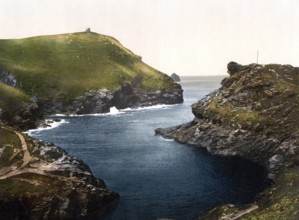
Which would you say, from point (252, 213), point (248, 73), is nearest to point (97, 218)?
point (252, 213)

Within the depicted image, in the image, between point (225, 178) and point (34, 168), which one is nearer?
point (34, 168)

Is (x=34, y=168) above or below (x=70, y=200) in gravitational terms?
above

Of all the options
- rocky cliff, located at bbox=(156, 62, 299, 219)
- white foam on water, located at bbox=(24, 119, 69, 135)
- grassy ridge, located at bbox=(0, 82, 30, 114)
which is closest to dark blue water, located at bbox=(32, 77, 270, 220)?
white foam on water, located at bbox=(24, 119, 69, 135)

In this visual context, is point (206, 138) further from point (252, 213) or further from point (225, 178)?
point (252, 213)

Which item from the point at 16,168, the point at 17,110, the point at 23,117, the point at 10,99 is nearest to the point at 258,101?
the point at 16,168

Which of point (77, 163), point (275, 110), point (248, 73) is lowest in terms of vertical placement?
point (77, 163)

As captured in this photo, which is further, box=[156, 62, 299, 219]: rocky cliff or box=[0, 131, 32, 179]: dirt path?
box=[156, 62, 299, 219]: rocky cliff

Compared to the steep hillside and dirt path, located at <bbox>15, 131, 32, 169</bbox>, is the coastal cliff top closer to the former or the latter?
dirt path, located at <bbox>15, 131, 32, 169</bbox>
